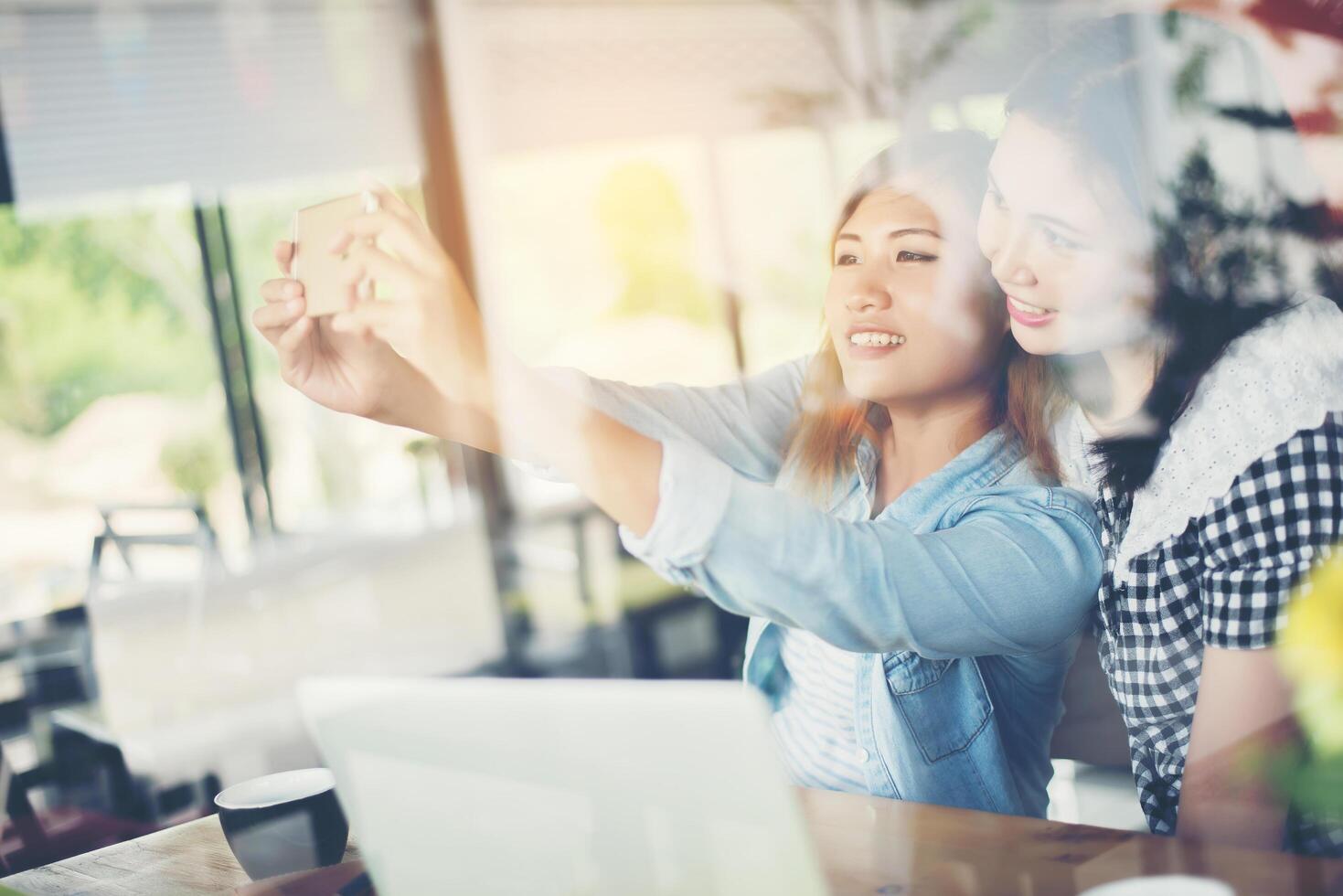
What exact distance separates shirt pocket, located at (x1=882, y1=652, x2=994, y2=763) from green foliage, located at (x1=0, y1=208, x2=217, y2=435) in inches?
46.0

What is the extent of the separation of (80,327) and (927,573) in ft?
4.67

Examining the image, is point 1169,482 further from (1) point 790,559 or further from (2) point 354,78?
(2) point 354,78

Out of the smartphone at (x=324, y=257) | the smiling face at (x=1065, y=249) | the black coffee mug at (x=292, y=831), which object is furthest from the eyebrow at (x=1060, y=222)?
the black coffee mug at (x=292, y=831)

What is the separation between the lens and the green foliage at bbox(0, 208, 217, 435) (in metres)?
1.78

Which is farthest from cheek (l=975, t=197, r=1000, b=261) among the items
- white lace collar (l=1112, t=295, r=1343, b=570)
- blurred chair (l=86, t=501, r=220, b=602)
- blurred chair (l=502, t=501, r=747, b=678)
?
blurred chair (l=86, t=501, r=220, b=602)

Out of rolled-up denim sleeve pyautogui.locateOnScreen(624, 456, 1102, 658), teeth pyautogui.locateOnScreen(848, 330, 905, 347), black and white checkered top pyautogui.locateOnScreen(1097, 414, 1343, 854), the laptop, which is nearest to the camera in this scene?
the laptop

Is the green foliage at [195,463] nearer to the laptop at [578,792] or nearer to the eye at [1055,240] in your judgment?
the laptop at [578,792]

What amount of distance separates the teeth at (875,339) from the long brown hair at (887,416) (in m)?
0.03

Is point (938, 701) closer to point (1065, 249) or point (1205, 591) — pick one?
point (1205, 591)

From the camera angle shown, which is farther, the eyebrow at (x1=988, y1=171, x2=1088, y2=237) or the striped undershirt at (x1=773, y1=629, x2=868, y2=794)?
the striped undershirt at (x1=773, y1=629, x2=868, y2=794)

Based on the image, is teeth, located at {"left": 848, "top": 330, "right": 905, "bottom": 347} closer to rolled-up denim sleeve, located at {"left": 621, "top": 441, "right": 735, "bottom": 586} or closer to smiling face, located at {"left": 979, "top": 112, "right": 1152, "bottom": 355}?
smiling face, located at {"left": 979, "top": 112, "right": 1152, "bottom": 355}

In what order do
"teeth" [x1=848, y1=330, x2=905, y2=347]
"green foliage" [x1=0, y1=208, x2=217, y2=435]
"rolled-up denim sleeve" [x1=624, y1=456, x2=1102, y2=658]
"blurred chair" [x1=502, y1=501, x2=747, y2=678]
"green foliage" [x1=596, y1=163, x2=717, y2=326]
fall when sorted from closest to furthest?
"rolled-up denim sleeve" [x1=624, y1=456, x2=1102, y2=658] → "teeth" [x1=848, y1=330, x2=905, y2=347] → "green foliage" [x1=596, y1=163, x2=717, y2=326] → "green foliage" [x1=0, y1=208, x2=217, y2=435] → "blurred chair" [x1=502, y1=501, x2=747, y2=678]

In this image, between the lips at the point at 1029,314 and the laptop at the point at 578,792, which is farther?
the lips at the point at 1029,314

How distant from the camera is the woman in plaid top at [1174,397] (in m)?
0.92
